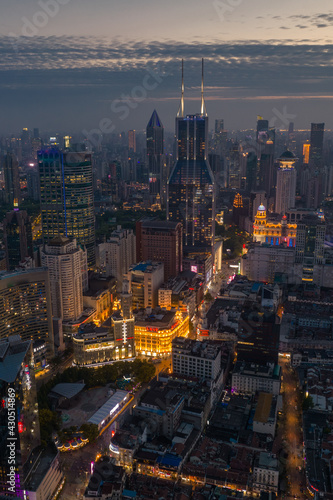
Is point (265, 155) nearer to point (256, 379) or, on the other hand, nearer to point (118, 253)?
point (118, 253)

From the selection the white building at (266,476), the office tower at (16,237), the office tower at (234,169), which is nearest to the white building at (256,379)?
the white building at (266,476)

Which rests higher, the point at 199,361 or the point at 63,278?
the point at 63,278

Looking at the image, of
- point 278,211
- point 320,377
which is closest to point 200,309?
point 320,377

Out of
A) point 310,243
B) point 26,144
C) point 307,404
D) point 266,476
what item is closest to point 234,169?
point 26,144

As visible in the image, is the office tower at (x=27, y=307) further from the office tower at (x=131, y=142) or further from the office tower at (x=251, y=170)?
the office tower at (x=131, y=142)

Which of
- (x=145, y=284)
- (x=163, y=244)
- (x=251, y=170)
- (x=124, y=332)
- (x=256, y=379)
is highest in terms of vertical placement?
(x=251, y=170)

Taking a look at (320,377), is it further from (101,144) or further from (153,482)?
(101,144)

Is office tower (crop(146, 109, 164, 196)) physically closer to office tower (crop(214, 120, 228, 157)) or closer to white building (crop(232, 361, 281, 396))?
office tower (crop(214, 120, 228, 157))
